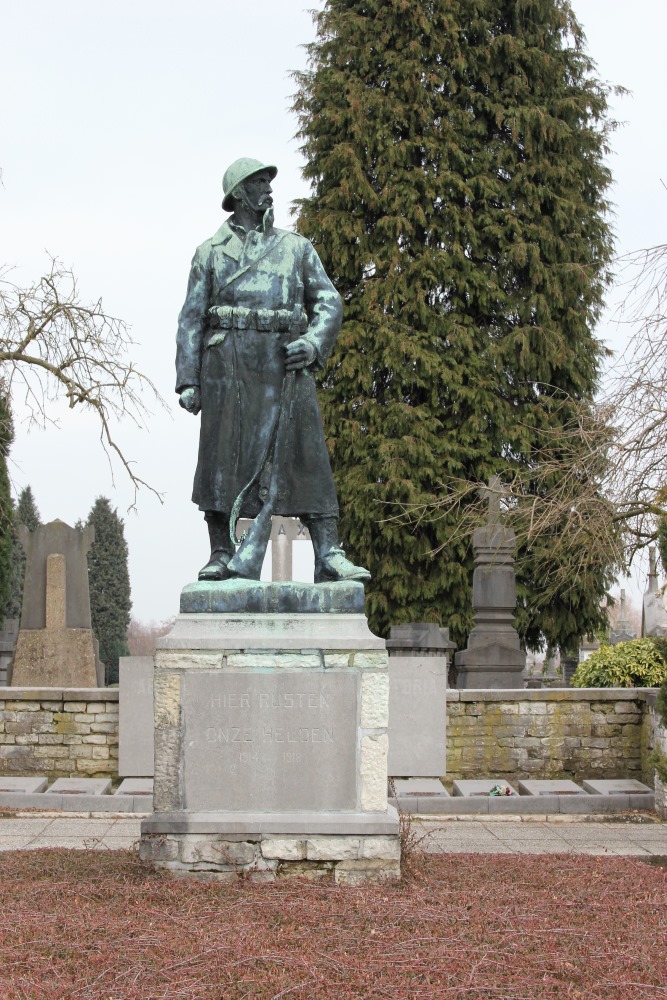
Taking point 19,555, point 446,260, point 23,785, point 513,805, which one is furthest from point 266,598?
point 19,555

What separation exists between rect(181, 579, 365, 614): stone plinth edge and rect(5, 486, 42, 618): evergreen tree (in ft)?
75.3

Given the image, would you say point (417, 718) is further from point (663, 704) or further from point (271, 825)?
point (271, 825)

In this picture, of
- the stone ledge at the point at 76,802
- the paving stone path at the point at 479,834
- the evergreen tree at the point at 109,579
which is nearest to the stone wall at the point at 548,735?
the paving stone path at the point at 479,834

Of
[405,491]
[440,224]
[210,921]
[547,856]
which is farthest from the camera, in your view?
[440,224]

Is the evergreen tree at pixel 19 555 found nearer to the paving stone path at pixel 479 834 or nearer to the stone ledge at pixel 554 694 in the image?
the stone ledge at pixel 554 694

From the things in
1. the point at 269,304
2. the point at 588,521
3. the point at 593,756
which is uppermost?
the point at 269,304

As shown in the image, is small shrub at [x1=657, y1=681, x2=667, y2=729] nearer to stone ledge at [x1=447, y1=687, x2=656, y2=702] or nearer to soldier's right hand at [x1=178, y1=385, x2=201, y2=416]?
stone ledge at [x1=447, y1=687, x2=656, y2=702]

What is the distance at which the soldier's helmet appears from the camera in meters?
6.80

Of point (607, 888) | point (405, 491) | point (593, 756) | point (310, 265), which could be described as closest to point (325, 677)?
point (607, 888)

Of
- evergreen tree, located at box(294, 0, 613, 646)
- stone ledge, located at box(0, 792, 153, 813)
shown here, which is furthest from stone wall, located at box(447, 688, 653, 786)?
evergreen tree, located at box(294, 0, 613, 646)

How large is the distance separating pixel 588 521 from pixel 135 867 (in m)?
7.11

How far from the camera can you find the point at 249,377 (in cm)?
666

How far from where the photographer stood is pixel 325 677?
621 centimetres

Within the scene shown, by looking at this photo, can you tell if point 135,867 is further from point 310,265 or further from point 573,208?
point 573,208
